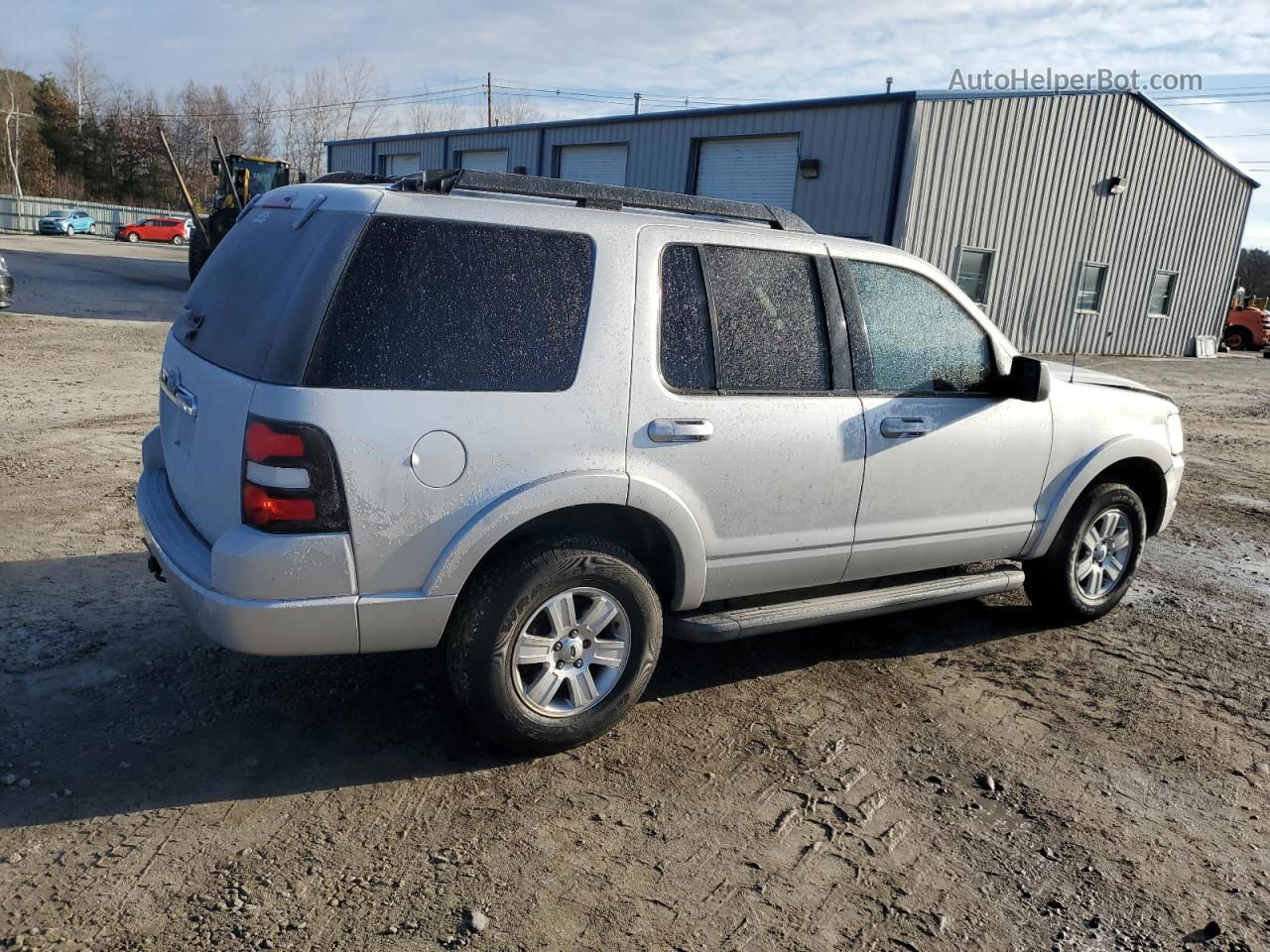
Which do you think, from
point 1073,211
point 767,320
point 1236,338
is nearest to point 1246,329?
point 1236,338

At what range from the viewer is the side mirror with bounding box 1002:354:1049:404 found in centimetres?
453

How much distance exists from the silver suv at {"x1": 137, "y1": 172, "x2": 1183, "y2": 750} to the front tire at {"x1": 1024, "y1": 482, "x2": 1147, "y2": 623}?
0.70 meters

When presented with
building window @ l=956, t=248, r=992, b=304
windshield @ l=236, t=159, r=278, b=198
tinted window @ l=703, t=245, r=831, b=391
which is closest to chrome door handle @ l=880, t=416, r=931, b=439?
tinted window @ l=703, t=245, r=831, b=391

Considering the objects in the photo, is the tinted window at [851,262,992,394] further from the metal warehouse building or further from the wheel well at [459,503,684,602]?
the metal warehouse building

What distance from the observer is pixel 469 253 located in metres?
3.37

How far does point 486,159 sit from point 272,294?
2655 cm

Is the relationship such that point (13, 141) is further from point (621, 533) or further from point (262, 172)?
point (621, 533)

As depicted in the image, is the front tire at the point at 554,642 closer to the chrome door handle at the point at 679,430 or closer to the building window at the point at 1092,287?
the chrome door handle at the point at 679,430

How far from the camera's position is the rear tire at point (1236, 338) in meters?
31.2

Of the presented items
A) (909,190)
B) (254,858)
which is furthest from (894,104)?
(254,858)

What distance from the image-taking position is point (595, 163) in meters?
24.9

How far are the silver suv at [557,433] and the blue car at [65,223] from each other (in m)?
51.5

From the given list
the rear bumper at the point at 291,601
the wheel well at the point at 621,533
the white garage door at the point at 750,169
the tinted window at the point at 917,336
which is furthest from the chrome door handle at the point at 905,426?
the white garage door at the point at 750,169

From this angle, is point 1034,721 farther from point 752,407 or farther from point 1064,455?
point 752,407
